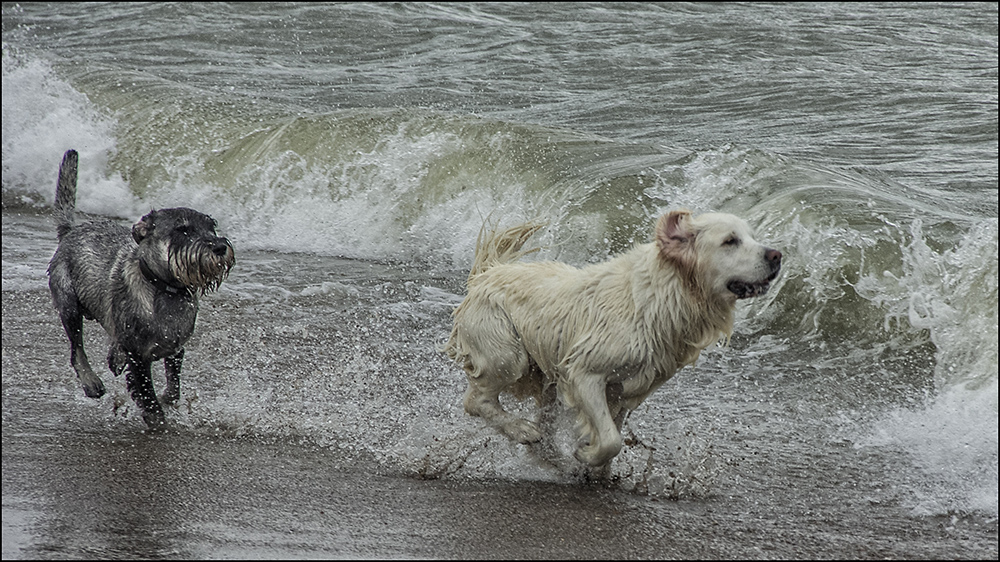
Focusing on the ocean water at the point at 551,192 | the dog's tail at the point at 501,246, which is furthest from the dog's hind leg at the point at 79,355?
the dog's tail at the point at 501,246

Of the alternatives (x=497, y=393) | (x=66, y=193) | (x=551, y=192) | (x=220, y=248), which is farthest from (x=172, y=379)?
(x=551, y=192)

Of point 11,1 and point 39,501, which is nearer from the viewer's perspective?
point 39,501

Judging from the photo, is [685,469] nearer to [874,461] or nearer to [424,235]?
[874,461]

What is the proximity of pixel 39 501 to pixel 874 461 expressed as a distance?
13.5ft

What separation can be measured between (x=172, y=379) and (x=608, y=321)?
2.59 meters

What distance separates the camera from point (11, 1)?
2194cm

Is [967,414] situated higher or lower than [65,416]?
higher

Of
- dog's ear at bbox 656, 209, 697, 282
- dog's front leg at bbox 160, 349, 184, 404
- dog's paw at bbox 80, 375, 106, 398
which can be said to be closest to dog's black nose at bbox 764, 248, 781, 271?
dog's ear at bbox 656, 209, 697, 282

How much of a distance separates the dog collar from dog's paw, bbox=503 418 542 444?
78.6 inches

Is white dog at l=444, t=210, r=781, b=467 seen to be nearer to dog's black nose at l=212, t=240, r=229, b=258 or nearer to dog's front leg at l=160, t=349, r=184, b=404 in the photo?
dog's black nose at l=212, t=240, r=229, b=258

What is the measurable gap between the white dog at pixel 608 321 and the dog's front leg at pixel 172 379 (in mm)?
1656

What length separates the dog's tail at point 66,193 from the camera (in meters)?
6.34

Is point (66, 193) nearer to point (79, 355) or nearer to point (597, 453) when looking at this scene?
point (79, 355)

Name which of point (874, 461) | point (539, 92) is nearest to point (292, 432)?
point (874, 461)
